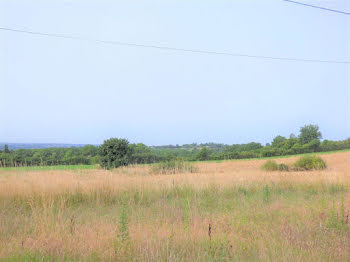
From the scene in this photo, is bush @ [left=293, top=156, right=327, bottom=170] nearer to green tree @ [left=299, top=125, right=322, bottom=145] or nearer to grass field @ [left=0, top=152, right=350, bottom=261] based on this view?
grass field @ [left=0, top=152, right=350, bottom=261]

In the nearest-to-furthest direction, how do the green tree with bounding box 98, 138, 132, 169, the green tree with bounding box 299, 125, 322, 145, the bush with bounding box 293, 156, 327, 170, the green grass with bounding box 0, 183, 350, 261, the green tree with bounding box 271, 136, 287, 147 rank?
the green grass with bounding box 0, 183, 350, 261, the green tree with bounding box 98, 138, 132, 169, the bush with bounding box 293, 156, 327, 170, the green tree with bounding box 271, 136, 287, 147, the green tree with bounding box 299, 125, 322, 145

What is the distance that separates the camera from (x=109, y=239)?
393 cm

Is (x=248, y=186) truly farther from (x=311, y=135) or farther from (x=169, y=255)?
(x=311, y=135)

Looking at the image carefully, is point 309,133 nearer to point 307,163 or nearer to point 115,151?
point 307,163

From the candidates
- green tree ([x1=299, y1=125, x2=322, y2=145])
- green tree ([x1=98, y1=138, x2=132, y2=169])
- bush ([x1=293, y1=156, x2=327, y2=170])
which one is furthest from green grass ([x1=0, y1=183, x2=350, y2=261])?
green tree ([x1=299, y1=125, x2=322, y2=145])

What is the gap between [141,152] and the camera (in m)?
37.3

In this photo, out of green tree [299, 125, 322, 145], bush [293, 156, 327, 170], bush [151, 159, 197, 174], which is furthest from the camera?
green tree [299, 125, 322, 145]

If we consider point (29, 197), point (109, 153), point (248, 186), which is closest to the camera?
point (29, 197)

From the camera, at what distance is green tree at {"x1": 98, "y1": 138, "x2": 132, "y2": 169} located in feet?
77.0

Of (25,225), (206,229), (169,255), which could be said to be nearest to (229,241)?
(206,229)

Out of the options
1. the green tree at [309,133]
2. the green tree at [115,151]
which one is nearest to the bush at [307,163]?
the green tree at [115,151]

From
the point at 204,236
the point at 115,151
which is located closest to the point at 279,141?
the point at 115,151

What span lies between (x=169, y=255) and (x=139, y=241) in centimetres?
48

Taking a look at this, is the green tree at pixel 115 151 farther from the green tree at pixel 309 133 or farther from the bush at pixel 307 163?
the green tree at pixel 309 133
